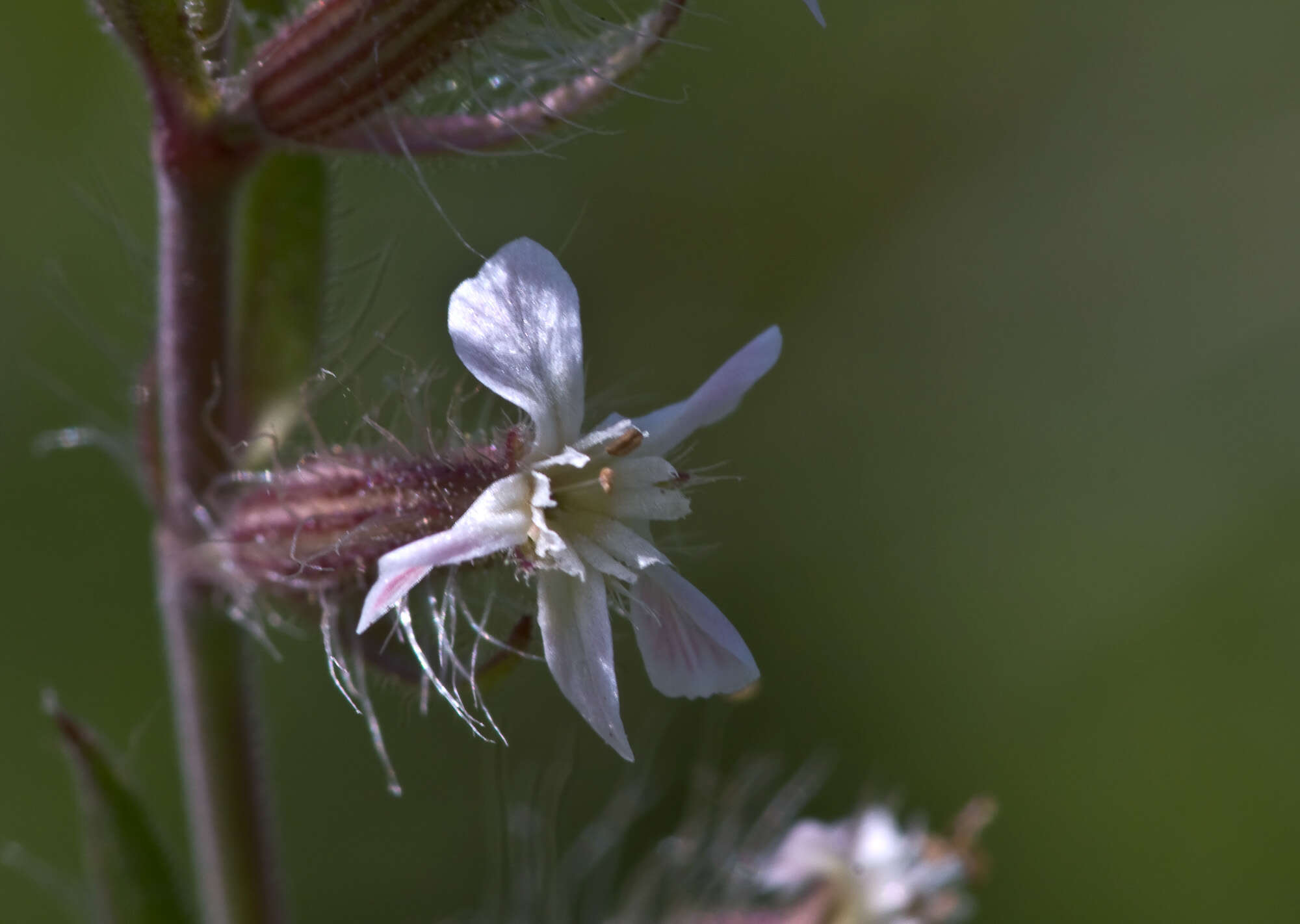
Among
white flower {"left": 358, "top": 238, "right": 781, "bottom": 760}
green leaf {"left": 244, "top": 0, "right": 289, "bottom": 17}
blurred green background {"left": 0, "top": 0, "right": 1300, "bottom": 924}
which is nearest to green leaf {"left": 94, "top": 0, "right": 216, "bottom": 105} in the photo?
green leaf {"left": 244, "top": 0, "right": 289, "bottom": 17}

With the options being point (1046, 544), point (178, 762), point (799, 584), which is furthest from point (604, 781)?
point (1046, 544)

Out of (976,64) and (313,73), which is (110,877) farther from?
(976,64)

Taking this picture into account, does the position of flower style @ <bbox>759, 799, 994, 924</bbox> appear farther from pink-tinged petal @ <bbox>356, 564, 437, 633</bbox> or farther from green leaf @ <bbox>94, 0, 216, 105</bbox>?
green leaf @ <bbox>94, 0, 216, 105</bbox>

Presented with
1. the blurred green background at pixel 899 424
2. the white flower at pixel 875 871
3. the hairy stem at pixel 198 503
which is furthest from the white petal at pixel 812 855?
the blurred green background at pixel 899 424

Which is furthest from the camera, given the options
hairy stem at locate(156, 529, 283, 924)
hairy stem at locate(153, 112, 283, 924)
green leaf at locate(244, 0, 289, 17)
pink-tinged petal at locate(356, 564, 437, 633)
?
hairy stem at locate(156, 529, 283, 924)

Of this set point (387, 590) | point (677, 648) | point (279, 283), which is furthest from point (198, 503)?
point (677, 648)
